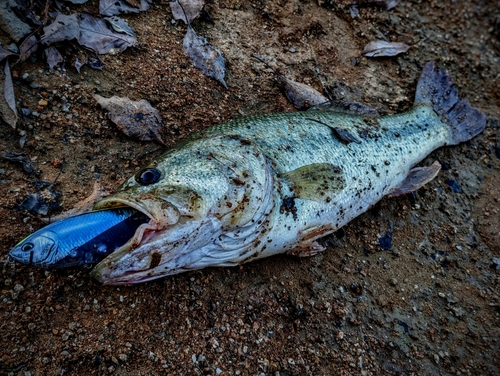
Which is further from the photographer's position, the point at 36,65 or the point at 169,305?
the point at 36,65

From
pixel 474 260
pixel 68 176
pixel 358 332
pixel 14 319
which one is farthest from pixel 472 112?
pixel 14 319

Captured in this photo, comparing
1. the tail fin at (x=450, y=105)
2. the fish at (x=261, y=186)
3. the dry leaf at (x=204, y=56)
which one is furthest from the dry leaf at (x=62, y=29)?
the tail fin at (x=450, y=105)

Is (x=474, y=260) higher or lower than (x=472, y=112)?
lower

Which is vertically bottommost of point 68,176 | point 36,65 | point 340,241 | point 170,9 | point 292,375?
point 292,375

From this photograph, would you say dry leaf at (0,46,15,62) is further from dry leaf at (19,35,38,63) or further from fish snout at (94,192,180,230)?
fish snout at (94,192,180,230)

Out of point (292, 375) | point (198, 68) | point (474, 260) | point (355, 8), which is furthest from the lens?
point (355, 8)

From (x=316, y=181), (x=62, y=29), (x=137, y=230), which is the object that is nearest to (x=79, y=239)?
(x=137, y=230)

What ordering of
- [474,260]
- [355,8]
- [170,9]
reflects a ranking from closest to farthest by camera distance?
[474,260]
[170,9]
[355,8]

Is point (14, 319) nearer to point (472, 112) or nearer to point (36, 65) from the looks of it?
point (36, 65)
